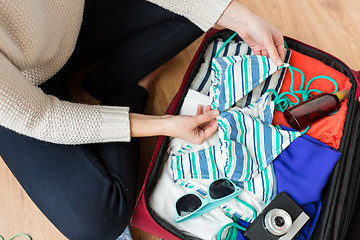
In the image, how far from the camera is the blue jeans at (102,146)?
0.75m

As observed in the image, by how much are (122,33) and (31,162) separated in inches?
17.2

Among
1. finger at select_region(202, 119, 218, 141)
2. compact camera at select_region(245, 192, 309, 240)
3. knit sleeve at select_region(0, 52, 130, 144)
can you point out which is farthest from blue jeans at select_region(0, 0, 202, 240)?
compact camera at select_region(245, 192, 309, 240)

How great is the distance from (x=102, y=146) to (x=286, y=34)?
79cm

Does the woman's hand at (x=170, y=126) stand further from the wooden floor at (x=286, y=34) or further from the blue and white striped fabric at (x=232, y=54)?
the wooden floor at (x=286, y=34)

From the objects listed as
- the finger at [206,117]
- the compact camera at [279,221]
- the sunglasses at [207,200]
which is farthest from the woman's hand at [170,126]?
the compact camera at [279,221]

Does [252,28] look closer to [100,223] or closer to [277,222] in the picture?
[277,222]

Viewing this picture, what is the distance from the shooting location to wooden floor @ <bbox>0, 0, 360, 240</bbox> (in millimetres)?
985

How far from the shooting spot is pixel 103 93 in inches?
40.8

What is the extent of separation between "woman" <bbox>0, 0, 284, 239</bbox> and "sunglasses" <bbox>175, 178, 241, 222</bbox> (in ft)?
0.40

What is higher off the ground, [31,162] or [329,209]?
[329,209]

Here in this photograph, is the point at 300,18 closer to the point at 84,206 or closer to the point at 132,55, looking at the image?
the point at 132,55

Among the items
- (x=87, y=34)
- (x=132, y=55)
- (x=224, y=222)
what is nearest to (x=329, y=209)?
(x=224, y=222)

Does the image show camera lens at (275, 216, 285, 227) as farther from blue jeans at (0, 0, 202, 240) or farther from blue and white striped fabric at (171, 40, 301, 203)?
blue jeans at (0, 0, 202, 240)

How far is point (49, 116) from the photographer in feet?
2.10
